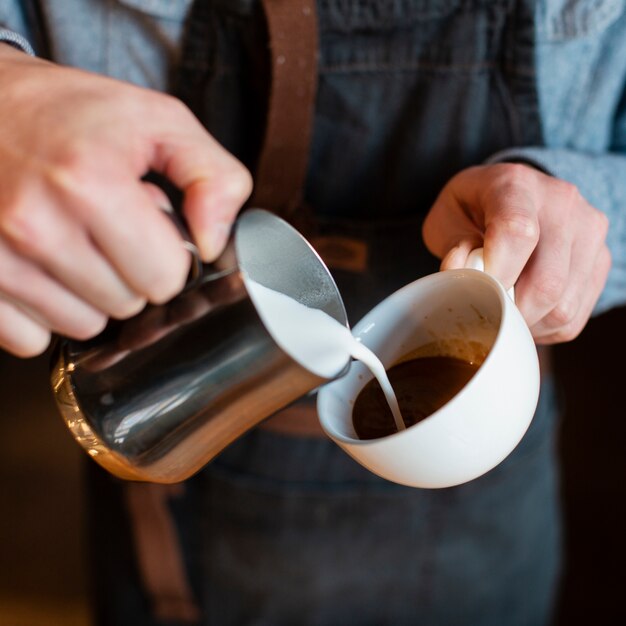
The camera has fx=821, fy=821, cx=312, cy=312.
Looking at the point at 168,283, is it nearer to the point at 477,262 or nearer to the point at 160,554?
the point at 477,262

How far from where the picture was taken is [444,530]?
0.90 metres

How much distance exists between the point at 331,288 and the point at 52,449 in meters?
1.45

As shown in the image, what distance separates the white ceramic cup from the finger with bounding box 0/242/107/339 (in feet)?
0.55

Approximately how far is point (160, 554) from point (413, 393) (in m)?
0.49

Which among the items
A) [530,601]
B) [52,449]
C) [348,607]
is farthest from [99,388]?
[52,449]

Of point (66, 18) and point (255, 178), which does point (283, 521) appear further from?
point (66, 18)

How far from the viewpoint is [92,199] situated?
16.3 inches

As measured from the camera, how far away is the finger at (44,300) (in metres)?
0.45

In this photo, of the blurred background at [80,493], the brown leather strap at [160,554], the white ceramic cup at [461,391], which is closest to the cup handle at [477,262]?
the white ceramic cup at [461,391]

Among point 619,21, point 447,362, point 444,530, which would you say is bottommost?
point 444,530

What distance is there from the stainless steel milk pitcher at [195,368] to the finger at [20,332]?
0.02 meters

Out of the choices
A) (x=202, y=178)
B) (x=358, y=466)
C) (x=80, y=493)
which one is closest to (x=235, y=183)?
(x=202, y=178)

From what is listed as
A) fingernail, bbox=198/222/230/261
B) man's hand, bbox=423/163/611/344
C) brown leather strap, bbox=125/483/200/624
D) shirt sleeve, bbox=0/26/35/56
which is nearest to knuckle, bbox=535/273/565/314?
man's hand, bbox=423/163/611/344

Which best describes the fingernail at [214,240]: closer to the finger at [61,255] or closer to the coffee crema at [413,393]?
the finger at [61,255]
